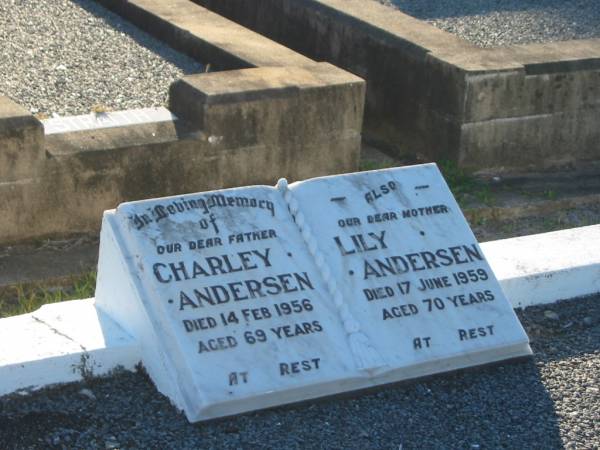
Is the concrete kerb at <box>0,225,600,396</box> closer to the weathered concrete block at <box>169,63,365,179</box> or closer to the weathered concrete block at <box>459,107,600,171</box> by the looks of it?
the weathered concrete block at <box>169,63,365,179</box>

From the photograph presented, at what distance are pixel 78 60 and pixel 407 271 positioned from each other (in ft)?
11.6

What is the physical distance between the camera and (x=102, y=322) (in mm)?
4133

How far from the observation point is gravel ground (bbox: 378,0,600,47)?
26.9ft

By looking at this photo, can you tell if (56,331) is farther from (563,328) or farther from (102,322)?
(563,328)

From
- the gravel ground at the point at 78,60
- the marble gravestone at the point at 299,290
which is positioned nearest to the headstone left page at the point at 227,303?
the marble gravestone at the point at 299,290

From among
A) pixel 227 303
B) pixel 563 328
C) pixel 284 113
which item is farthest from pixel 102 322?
pixel 284 113

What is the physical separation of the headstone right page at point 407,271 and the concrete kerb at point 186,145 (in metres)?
1.56

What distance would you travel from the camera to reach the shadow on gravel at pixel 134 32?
716cm

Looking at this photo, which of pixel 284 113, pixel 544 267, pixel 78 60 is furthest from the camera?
pixel 78 60

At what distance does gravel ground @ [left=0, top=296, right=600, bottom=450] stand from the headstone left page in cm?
7

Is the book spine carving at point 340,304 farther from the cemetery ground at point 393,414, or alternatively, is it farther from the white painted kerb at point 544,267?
the white painted kerb at point 544,267

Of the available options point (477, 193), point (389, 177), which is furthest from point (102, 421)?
point (477, 193)

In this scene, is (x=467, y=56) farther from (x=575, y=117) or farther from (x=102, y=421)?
(x=102, y=421)

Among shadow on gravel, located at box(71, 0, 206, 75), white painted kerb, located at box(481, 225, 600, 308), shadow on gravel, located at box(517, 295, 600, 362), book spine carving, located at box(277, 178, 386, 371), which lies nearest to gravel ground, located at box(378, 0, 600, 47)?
shadow on gravel, located at box(71, 0, 206, 75)
